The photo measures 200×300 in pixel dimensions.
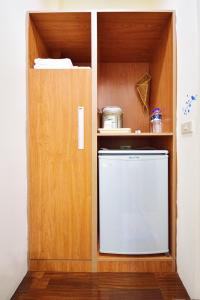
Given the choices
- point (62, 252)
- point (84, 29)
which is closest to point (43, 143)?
point (62, 252)

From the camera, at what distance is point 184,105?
57.6 inches

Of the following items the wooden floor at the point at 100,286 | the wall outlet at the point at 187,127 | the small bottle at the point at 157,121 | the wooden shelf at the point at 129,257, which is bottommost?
the wooden floor at the point at 100,286

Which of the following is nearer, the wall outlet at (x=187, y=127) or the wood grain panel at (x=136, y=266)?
the wall outlet at (x=187, y=127)

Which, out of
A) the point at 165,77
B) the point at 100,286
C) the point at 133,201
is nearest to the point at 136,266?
the point at 100,286

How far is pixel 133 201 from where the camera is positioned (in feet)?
5.43

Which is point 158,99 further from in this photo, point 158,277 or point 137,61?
point 158,277

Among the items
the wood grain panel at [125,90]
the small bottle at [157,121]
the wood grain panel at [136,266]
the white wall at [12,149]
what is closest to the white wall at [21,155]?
the white wall at [12,149]

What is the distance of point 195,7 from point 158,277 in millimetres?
1701

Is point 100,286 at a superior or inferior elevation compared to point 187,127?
inferior

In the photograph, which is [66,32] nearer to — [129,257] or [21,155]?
[21,155]

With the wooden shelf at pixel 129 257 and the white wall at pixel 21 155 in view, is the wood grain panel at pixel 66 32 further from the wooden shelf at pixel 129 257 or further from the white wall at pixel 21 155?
the wooden shelf at pixel 129 257

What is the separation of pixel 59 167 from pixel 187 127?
893 mm

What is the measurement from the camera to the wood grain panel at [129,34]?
5.34 feet

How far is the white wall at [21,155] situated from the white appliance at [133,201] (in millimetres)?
139
